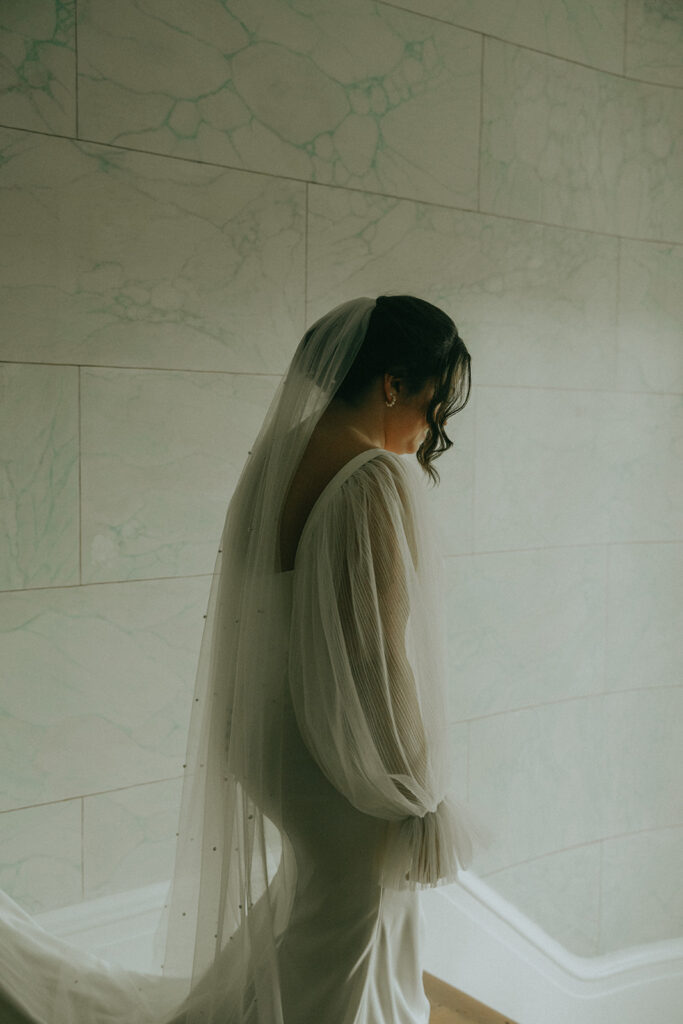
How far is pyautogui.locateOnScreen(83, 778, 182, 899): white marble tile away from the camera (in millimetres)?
2215

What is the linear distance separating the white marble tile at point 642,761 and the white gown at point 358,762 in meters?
1.78

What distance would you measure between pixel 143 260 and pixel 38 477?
57 centimetres

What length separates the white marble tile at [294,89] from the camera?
6.95 ft

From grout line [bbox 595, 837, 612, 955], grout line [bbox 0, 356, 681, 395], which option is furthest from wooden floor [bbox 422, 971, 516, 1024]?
grout line [bbox 0, 356, 681, 395]

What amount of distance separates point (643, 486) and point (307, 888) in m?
2.11

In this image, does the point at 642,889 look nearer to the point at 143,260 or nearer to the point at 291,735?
the point at 291,735

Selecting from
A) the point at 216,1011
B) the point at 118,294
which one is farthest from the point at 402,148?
the point at 216,1011

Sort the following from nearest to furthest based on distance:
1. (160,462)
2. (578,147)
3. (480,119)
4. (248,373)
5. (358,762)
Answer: (358,762)
(160,462)
(248,373)
(480,119)
(578,147)

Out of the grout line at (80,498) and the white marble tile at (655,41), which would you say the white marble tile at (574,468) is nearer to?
the white marble tile at (655,41)

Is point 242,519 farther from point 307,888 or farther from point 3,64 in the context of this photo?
point 3,64

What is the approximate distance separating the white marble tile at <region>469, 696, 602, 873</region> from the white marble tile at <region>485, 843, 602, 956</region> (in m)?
0.04

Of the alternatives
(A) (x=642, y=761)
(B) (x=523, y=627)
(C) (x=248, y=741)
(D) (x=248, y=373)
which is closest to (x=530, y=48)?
(D) (x=248, y=373)

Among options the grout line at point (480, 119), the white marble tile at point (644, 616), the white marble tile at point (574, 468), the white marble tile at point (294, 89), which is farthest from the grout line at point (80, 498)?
the white marble tile at point (644, 616)

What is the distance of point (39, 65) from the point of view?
2.00 meters
